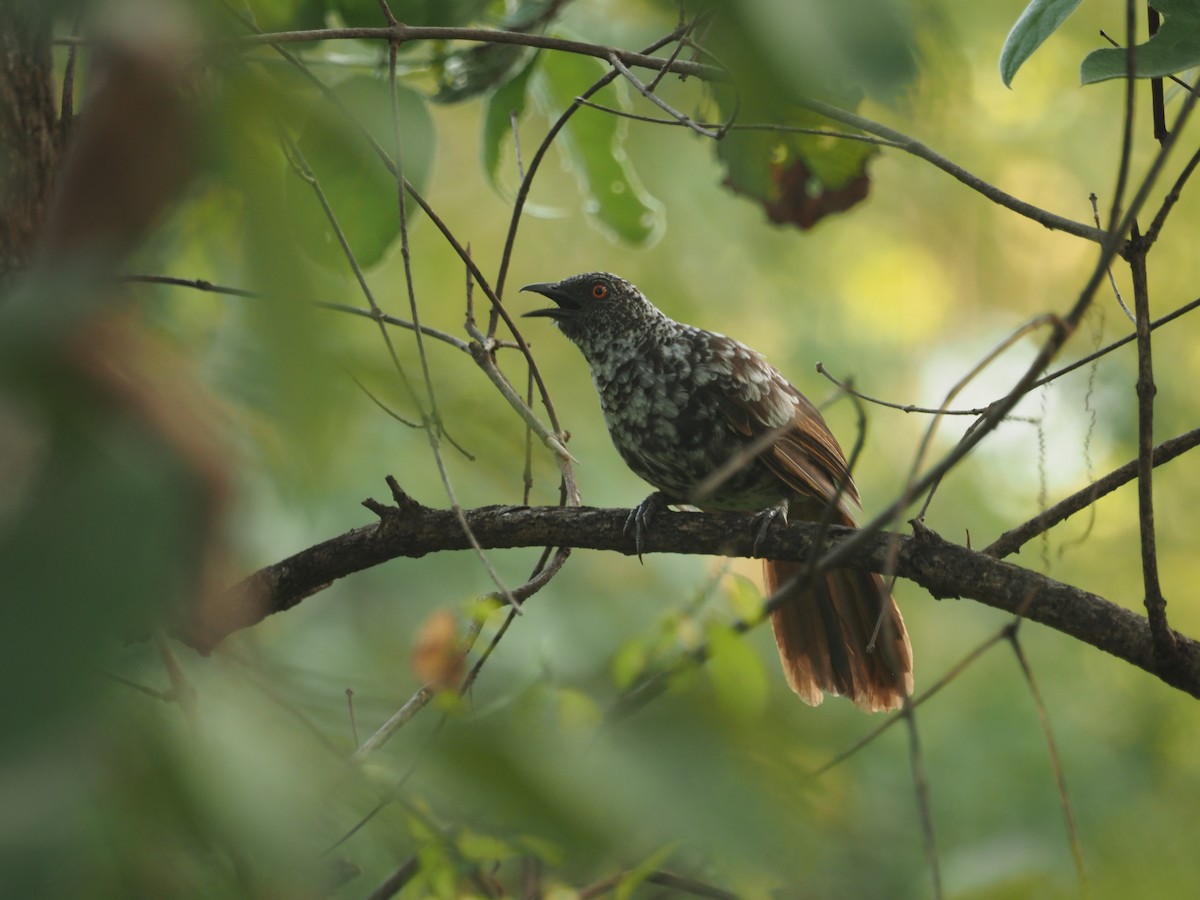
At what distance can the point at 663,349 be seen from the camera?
14.7 ft

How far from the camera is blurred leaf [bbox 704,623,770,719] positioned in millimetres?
1397

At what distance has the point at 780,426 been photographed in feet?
13.3

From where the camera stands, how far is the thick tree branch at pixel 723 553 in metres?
2.54

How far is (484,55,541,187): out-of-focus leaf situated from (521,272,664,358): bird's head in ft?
3.98

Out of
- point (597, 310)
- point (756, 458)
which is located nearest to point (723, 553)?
point (756, 458)

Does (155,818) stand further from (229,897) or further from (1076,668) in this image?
(1076,668)

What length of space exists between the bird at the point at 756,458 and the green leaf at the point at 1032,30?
2079 mm

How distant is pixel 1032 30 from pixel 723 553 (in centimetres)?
163

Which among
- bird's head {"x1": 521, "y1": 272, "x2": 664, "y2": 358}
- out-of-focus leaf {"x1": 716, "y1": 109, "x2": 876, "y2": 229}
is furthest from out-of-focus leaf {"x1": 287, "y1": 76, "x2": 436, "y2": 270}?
bird's head {"x1": 521, "y1": 272, "x2": 664, "y2": 358}

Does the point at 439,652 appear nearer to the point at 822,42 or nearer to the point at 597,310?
the point at 822,42

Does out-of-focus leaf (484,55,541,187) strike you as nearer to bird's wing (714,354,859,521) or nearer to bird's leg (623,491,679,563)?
bird's leg (623,491,679,563)

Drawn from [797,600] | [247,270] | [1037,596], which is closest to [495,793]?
[247,270]

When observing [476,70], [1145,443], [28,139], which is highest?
[476,70]

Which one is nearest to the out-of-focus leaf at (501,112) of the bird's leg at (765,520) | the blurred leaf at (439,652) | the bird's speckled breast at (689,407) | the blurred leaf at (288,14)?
the blurred leaf at (288,14)
